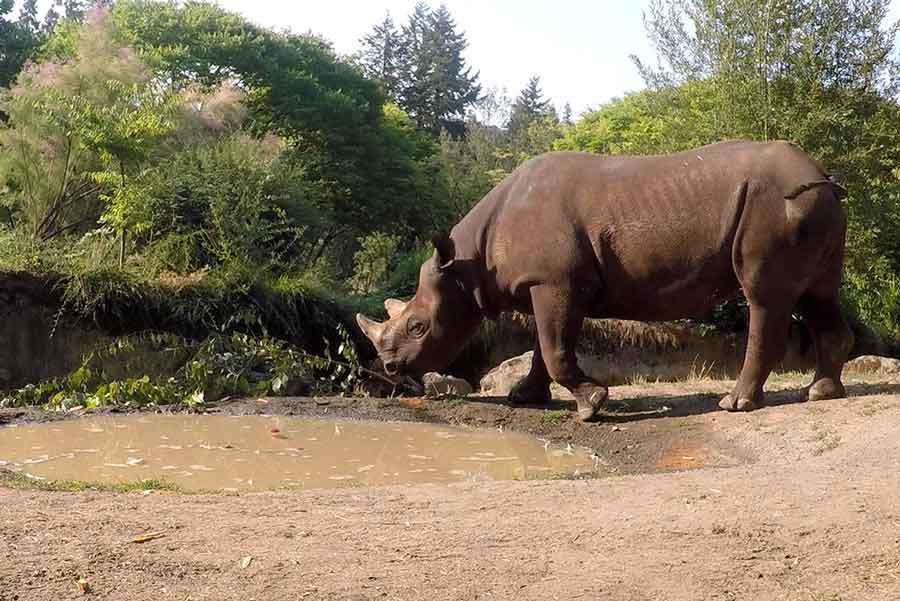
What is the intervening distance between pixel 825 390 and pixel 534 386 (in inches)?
106

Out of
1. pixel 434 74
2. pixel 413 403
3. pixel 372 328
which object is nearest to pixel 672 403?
pixel 413 403

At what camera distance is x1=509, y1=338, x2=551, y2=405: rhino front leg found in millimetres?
10102

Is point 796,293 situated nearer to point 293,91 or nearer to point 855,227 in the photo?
point 855,227

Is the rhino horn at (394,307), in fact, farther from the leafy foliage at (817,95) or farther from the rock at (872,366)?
the leafy foliage at (817,95)

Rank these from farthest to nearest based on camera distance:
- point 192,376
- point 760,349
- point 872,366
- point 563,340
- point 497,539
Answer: point 872,366
point 192,376
point 563,340
point 760,349
point 497,539

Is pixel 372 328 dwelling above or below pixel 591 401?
above

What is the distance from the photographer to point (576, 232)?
9.09 m

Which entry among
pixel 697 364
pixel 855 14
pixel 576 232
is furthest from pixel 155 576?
pixel 855 14

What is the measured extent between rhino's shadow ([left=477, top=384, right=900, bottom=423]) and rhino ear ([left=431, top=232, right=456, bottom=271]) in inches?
60.5

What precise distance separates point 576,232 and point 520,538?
188 inches

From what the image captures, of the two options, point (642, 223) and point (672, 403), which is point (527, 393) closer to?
point (672, 403)

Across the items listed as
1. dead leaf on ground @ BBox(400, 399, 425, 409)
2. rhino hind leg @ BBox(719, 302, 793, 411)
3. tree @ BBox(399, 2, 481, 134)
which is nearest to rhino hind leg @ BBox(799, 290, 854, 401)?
rhino hind leg @ BBox(719, 302, 793, 411)

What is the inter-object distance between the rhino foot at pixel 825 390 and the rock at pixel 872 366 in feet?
16.0

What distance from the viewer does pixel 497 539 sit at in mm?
4645
